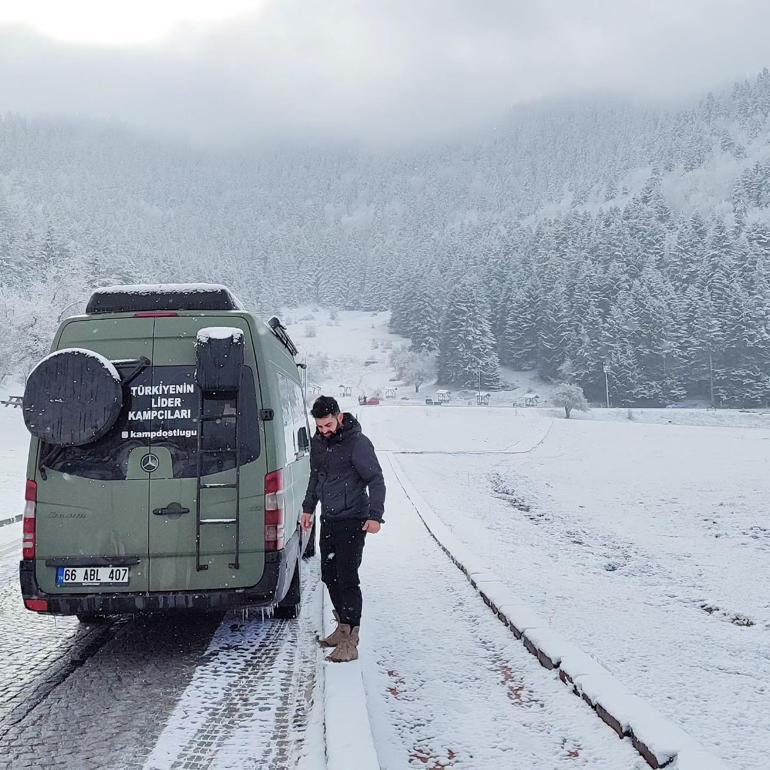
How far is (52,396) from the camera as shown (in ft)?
16.1

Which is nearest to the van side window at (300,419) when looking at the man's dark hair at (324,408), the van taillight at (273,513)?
the van taillight at (273,513)

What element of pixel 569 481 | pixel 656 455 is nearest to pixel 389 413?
pixel 656 455

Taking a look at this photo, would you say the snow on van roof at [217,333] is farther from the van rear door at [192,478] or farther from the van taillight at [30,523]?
the van taillight at [30,523]

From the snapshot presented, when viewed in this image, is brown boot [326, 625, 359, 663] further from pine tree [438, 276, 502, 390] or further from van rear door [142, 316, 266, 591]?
pine tree [438, 276, 502, 390]

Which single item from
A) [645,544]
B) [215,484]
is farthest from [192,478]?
[645,544]

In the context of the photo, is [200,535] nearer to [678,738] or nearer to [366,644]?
[366,644]

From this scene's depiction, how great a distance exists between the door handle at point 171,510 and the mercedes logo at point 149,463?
29 cm

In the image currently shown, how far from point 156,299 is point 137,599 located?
238cm

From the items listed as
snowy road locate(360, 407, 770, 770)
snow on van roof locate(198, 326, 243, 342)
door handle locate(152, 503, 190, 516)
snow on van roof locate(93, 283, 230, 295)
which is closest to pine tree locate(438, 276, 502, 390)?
snowy road locate(360, 407, 770, 770)

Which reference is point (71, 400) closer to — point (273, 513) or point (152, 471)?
point (152, 471)

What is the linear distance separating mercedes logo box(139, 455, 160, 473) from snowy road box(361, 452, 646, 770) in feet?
6.98

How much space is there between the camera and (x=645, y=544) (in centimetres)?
1598

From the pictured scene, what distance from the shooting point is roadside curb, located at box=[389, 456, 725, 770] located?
336 centimetres

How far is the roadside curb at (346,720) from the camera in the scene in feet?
11.1
